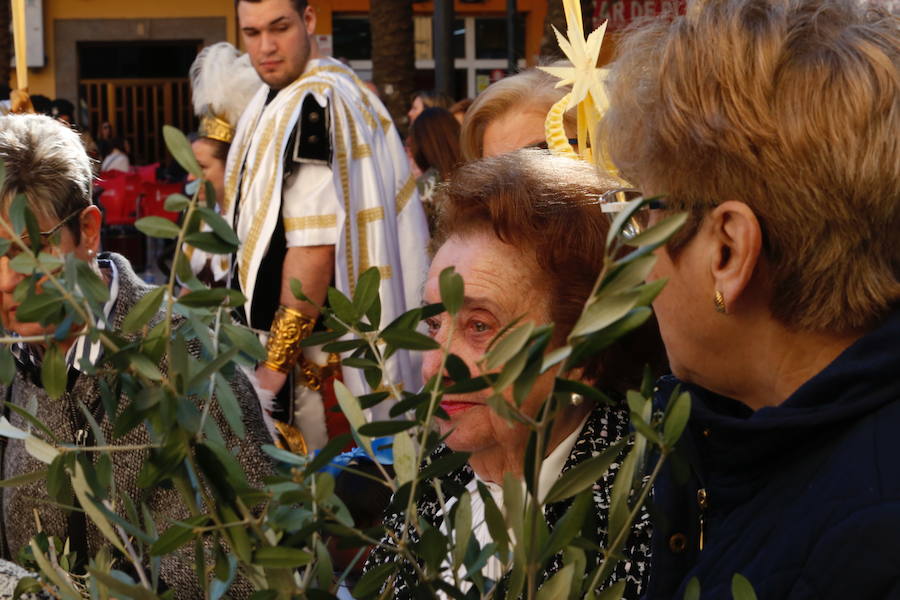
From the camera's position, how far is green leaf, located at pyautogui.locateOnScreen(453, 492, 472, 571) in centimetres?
92

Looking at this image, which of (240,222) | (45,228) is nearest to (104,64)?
(240,222)

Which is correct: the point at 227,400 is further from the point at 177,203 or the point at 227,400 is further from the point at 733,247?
the point at 733,247

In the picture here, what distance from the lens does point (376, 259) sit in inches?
177

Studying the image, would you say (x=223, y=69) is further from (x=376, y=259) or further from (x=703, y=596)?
(x=703, y=596)

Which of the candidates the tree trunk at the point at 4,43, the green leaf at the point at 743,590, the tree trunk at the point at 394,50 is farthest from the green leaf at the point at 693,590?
the tree trunk at the point at 4,43

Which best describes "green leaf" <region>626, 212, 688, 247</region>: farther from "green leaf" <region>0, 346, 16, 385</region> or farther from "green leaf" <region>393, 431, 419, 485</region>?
"green leaf" <region>0, 346, 16, 385</region>

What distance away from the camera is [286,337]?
4223mm

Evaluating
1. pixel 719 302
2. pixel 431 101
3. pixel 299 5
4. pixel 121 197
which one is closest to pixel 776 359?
pixel 719 302

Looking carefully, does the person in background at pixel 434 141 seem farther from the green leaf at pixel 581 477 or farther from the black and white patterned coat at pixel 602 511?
the green leaf at pixel 581 477

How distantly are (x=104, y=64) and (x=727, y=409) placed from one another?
79.9 feet

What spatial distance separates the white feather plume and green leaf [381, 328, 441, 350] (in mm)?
5008

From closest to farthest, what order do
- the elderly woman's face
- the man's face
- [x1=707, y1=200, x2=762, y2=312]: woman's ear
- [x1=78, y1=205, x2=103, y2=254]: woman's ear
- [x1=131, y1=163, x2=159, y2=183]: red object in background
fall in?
[x1=707, y1=200, x2=762, y2=312]: woman's ear, the elderly woman's face, [x1=78, y1=205, x2=103, y2=254]: woman's ear, the man's face, [x1=131, y1=163, x2=159, y2=183]: red object in background

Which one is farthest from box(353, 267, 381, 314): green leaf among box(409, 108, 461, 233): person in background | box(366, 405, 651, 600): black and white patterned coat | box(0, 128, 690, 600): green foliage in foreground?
box(409, 108, 461, 233): person in background

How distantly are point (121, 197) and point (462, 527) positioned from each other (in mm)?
13046
